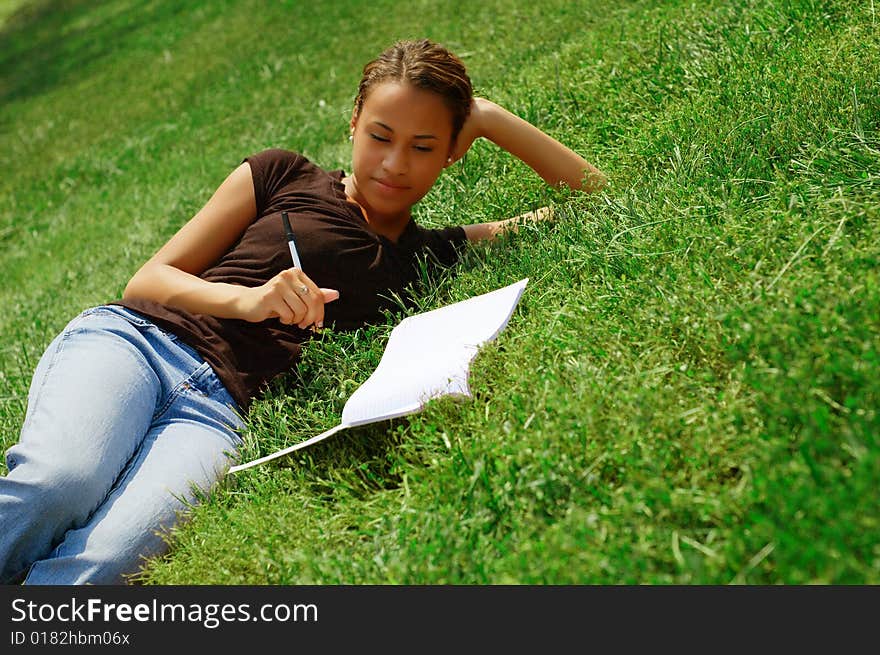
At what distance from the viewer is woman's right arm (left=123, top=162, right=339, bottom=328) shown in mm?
3121

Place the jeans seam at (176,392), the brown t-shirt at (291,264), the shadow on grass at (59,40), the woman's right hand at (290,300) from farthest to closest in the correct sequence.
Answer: the shadow on grass at (59,40)
the brown t-shirt at (291,264)
the jeans seam at (176,392)
the woman's right hand at (290,300)

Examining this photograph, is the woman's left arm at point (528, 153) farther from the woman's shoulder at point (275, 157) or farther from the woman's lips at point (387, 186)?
the woman's shoulder at point (275, 157)

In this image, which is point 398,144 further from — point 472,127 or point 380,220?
point 472,127

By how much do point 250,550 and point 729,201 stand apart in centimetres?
181

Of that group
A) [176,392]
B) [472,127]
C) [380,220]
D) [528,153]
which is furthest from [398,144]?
[176,392]

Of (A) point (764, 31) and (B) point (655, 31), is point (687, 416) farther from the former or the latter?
(B) point (655, 31)

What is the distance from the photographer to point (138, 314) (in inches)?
138

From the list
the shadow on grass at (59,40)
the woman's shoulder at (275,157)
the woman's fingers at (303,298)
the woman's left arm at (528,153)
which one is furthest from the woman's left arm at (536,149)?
the shadow on grass at (59,40)

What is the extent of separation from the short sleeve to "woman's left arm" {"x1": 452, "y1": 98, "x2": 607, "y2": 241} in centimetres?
73

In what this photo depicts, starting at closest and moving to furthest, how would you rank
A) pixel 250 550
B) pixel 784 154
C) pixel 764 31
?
pixel 250 550 < pixel 784 154 < pixel 764 31

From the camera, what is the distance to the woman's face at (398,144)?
357cm

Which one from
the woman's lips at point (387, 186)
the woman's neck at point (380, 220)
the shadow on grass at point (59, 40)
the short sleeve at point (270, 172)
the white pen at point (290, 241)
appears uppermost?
the short sleeve at point (270, 172)

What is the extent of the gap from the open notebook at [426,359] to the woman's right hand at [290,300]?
0.98ft
